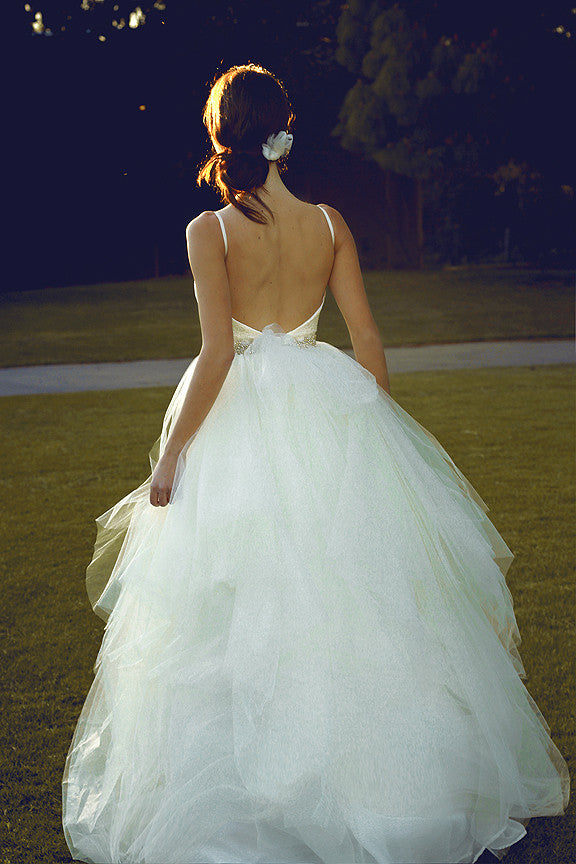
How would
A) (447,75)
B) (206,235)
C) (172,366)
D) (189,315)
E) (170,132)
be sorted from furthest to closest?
(170,132) → (447,75) → (189,315) → (172,366) → (206,235)

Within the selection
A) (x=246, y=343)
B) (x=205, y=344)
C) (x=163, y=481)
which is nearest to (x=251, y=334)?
(x=246, y=343)

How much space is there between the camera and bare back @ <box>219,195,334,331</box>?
2656mm

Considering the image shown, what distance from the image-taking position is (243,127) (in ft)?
8.71

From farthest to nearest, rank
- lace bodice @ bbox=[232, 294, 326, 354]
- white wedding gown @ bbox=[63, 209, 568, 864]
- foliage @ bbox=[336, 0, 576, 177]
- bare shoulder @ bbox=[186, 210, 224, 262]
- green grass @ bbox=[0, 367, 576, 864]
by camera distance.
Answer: foliage @ bbox=[336, 0, 576, 177]
green grass @ bbox=[0, 367, 576, 864]
lace bodice @ bbox=[232, 294, 326, 354]
bare shoulder @ bbox=[186, 210, 224, 262]
white wedding gown @ bbox=[63, 209, 568, 864]

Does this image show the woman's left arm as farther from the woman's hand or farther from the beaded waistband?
the beaded waistband

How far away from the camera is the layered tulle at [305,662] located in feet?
7.93

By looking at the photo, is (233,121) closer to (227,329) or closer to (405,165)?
(227,329)

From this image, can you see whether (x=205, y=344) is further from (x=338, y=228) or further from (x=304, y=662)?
(x=304, y=662)

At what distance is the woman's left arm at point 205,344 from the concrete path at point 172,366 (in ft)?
29.0

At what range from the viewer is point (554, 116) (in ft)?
68.0

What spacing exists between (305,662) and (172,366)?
35.5 ft

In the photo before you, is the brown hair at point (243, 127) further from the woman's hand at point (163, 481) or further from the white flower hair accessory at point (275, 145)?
the woman's hand at point (163, 481)

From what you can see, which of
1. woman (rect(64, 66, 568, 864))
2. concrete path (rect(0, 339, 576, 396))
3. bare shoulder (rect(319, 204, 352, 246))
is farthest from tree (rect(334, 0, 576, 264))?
woman (rect(64, 66, 568, 864))

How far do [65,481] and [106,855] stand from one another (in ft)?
16.0
